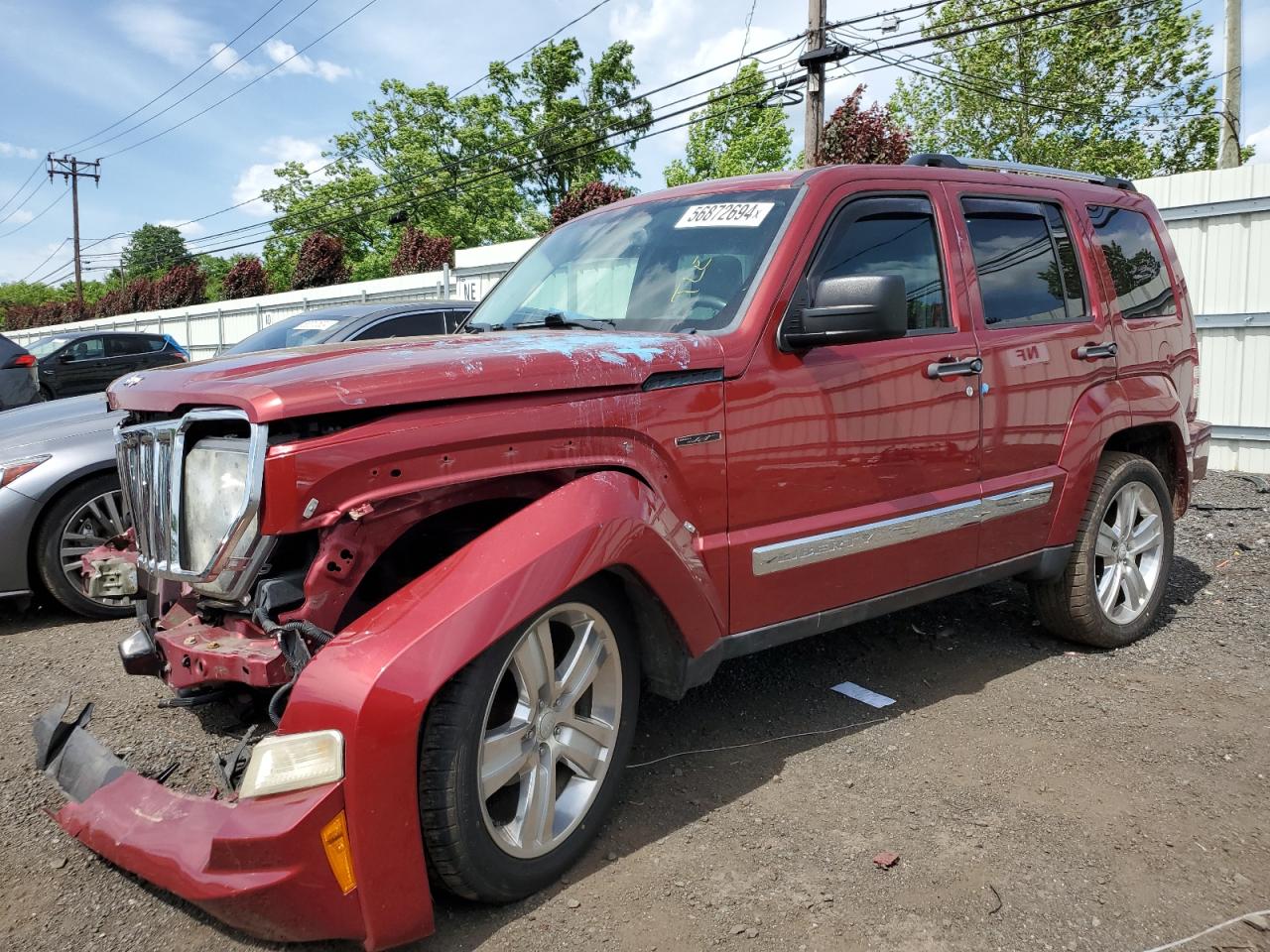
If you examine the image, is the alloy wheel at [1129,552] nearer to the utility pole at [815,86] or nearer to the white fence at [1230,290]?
the white fence at [1230,290]

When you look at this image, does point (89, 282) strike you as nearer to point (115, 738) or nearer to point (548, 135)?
point (548, 135)

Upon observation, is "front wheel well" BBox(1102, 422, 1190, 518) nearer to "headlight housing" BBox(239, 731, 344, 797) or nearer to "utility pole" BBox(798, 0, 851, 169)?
"headlight housing" BBox(239, 731, 344, 797)

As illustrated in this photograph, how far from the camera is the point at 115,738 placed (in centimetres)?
344

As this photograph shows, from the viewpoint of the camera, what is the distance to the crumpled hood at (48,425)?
4.87 m

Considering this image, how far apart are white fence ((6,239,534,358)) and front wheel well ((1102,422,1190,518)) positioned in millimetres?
10473

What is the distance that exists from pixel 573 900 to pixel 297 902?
754 millimetres

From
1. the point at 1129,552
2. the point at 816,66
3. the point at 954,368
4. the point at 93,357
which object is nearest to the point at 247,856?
the point at 954,368

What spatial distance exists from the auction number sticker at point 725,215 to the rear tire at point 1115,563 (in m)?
2.15

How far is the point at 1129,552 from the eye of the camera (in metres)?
4.46

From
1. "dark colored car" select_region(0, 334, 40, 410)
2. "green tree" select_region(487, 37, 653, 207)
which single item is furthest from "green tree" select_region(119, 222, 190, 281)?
"dark colored car" select_region(0, 334, 40, 410)

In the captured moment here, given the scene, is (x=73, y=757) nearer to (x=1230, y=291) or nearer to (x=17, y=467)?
(x=17, y=467)

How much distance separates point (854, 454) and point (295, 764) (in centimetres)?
203

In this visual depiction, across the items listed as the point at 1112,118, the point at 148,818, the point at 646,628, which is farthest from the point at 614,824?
the point at 1112,118

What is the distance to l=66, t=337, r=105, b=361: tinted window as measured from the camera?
1516 centimetres
